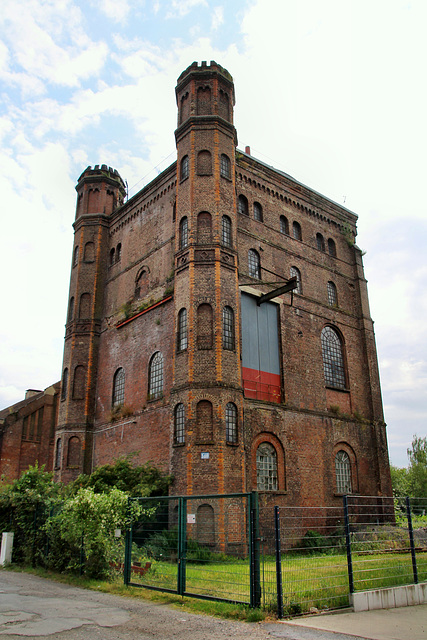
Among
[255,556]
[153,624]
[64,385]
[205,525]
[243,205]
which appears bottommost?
[153,624]

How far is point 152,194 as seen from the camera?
25797mm

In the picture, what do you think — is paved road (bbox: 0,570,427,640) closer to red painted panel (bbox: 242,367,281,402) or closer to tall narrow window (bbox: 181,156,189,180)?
red painted panel (bbox: 242,367,281,402)

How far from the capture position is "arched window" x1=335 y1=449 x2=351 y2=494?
22.6 metres

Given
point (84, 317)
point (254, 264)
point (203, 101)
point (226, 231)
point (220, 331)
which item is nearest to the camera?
point (220, 331)

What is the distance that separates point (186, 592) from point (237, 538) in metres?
6.73

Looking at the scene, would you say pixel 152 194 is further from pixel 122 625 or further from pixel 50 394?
pixel 122 625

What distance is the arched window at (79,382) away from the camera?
25903mm

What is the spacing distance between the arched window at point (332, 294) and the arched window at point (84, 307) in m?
12.6

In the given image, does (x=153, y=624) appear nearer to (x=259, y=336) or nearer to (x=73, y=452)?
(x=259, y=336)

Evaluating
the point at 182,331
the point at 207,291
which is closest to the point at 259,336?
the point at 207,291

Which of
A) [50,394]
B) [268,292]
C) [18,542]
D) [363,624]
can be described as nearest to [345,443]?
[268,292]

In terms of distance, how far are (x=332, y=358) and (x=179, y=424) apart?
9.75m

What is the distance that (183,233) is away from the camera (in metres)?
21.0

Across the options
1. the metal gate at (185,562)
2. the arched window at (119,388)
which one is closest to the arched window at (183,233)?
the arched window at (119,388)
